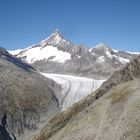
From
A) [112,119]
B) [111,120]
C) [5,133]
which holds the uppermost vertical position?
[112,119]

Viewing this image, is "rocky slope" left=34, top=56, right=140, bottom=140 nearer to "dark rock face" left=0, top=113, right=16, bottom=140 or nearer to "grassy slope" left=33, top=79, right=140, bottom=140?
"grassy slope" left=33, top=79, right=140, bottom=140

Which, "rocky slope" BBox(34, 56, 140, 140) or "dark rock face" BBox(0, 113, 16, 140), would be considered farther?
"dark rock face" BBox(0, 113, 16, 140)

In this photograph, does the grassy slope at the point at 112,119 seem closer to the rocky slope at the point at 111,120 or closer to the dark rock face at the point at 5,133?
the rocky slope at the point at 111,120

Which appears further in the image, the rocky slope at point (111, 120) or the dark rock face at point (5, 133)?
the dark rock face at point (5, 133)

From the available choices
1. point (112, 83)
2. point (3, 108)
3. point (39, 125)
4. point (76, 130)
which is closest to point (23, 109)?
point (3, 108)

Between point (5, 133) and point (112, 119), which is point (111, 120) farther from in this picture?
point (5, 133)

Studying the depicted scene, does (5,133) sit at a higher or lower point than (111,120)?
lower

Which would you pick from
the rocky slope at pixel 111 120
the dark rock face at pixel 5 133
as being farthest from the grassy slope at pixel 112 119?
the dark rock face at pixel 5 133

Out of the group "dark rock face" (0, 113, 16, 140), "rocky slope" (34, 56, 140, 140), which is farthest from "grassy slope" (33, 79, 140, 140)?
"dark rock face" (0, 113, 16, 140)

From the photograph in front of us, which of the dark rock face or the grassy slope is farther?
the dark rock face

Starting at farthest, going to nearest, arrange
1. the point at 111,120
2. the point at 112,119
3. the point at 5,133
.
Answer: the point at 5,133
the point at 112,119
the point at 111,120

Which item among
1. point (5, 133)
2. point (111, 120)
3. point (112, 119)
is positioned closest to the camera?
point (111, 120)

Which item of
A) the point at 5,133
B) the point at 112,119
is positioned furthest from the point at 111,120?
the point at 5,133

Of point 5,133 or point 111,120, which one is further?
point 5,133
